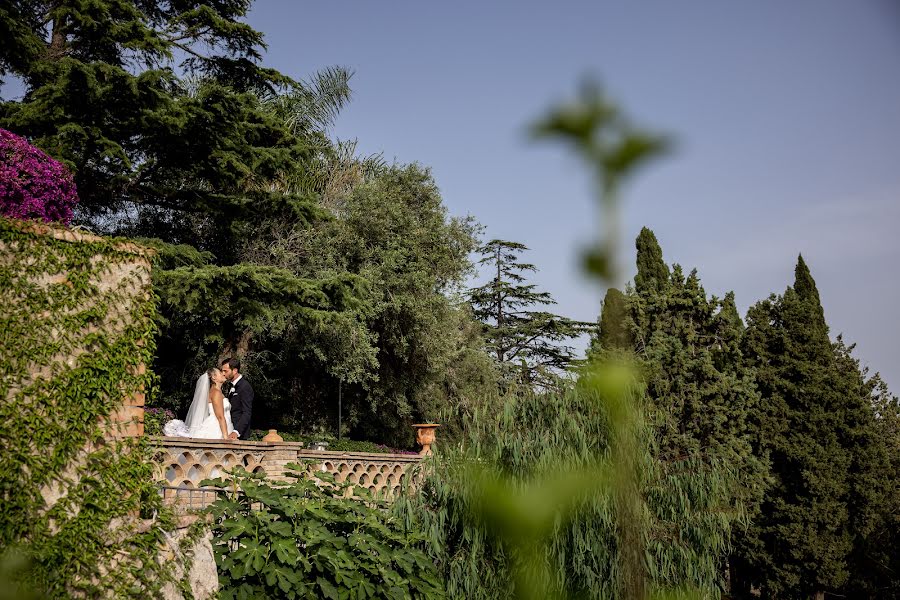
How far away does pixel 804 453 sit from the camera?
16.9 meters

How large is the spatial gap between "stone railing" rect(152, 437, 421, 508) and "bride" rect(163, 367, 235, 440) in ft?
1.36

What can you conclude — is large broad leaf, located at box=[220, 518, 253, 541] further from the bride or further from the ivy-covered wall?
the bride

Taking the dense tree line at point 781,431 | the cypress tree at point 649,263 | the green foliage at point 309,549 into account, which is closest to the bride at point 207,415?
the green foliage at point 309,549

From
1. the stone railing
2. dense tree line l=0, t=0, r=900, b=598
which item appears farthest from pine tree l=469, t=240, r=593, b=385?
the stone railing

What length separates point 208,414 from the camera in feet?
28.3

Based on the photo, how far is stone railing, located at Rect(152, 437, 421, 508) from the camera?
6209 mm

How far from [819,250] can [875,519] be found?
18.3 meters

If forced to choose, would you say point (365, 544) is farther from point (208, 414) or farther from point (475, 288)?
point (475, 288)

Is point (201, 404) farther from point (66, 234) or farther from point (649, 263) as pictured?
point (649, 263)

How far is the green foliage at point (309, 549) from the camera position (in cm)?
502

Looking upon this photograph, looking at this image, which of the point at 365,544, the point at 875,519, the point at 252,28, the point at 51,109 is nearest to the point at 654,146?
the point at 365,544

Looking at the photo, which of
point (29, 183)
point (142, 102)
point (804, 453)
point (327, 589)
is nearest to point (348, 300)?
point (142, 102)

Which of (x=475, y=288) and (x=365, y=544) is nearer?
(x=365, y=544)

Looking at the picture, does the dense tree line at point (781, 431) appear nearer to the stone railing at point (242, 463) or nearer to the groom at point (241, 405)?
the stone railing at point (242, 463)
